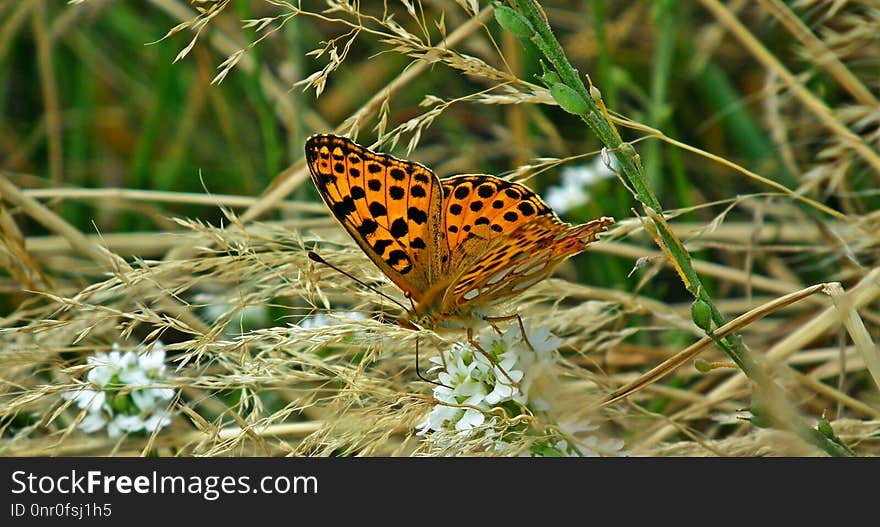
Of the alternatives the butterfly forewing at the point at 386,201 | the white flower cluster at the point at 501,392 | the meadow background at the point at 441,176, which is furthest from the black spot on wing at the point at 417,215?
the white flower cluster at the point at 501,392

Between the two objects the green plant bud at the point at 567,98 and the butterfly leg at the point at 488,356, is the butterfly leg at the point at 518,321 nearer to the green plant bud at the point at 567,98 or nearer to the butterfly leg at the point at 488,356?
the butterfly leg at the point at 488,356

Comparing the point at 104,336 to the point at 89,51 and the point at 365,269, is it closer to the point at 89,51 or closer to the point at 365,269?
the point at 365,269

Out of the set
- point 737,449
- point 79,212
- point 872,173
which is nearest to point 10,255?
point 79,212

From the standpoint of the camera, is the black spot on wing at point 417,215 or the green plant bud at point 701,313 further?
the black spot on wing at point 417,215

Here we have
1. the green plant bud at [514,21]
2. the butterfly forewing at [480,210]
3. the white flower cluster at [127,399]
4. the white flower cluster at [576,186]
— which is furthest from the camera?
the white flower cluster at [576,186]

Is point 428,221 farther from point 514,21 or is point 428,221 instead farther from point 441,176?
point 441,176

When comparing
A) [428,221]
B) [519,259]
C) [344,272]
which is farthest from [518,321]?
[344,272]

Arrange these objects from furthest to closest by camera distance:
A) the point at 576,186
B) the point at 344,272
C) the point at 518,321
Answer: the point at 576,186
the point at 344,272
the point at 518,321
